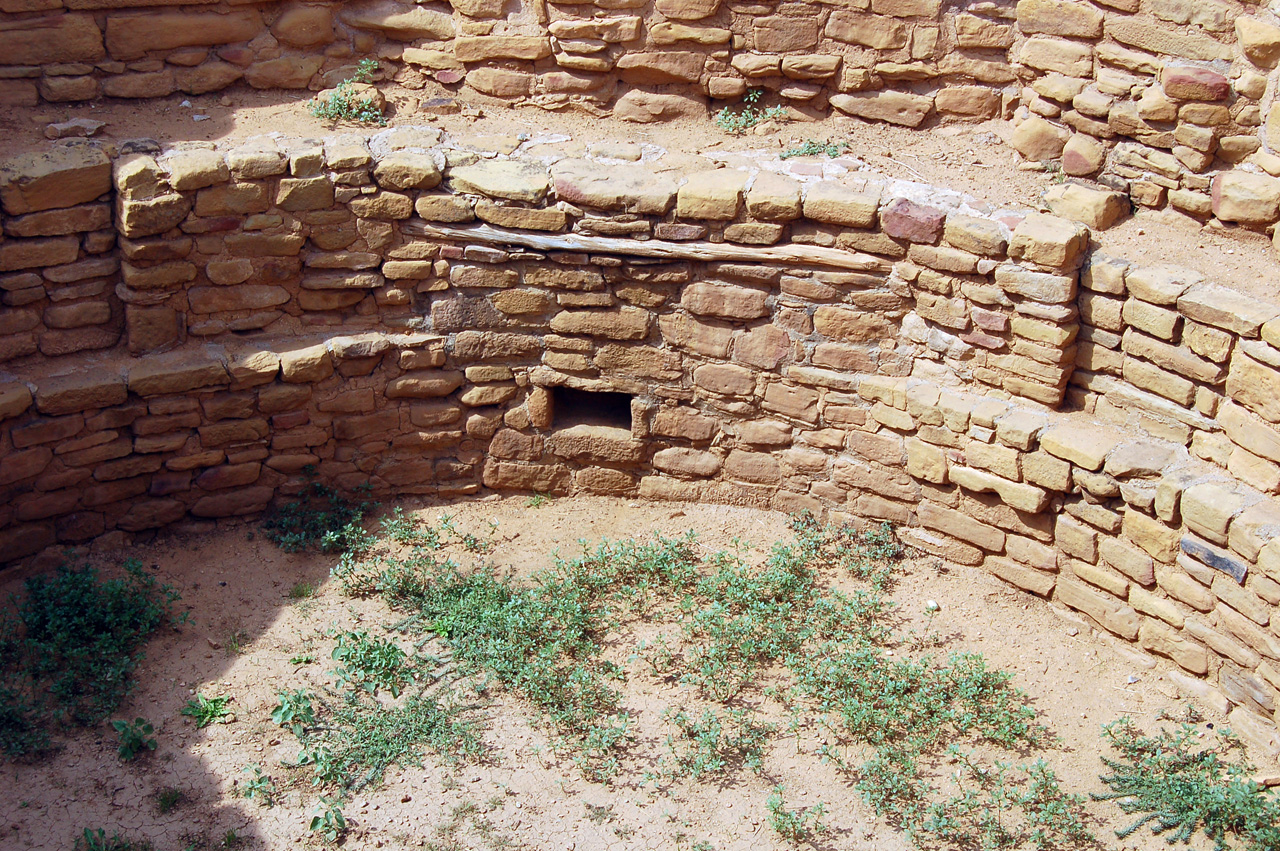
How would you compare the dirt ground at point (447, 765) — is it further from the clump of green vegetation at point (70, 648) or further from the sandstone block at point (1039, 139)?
the sandstone block at point (1039, 139)

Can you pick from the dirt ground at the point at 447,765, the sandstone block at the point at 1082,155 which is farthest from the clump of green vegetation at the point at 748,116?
the dirt ground at the point at 447,765

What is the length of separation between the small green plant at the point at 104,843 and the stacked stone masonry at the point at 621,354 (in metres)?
1.79

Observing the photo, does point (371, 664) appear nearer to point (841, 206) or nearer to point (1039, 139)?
point (841, 206)

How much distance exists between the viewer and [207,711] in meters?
4.79

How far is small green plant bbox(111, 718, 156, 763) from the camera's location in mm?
4566

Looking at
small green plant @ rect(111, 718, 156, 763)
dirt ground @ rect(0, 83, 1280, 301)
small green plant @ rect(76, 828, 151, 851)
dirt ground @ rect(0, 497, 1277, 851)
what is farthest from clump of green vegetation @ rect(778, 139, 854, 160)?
small green plant @ rect(76, 828, 151, 851)

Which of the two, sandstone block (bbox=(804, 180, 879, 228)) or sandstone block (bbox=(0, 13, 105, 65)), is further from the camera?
sandstone block (bbox=(0, 13, 105, 65))

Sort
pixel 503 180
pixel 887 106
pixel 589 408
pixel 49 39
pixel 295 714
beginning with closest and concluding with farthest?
pixel 295 714 < pixel 503 180 < pixel 49 39 < pixel 887 106 < pixel 589 408

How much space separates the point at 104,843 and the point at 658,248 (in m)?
3.46

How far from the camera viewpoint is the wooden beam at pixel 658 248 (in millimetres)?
5402

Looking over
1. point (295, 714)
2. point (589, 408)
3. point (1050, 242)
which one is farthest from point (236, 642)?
point (1050, 242)

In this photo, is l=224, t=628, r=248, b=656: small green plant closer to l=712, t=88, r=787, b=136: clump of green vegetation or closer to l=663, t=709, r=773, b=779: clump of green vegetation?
l=663, t=709, r=773, b=779: clump of green vegetation

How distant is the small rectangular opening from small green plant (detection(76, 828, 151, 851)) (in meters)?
2.91

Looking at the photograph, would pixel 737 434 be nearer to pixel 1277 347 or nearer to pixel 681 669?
pixel 681 669
